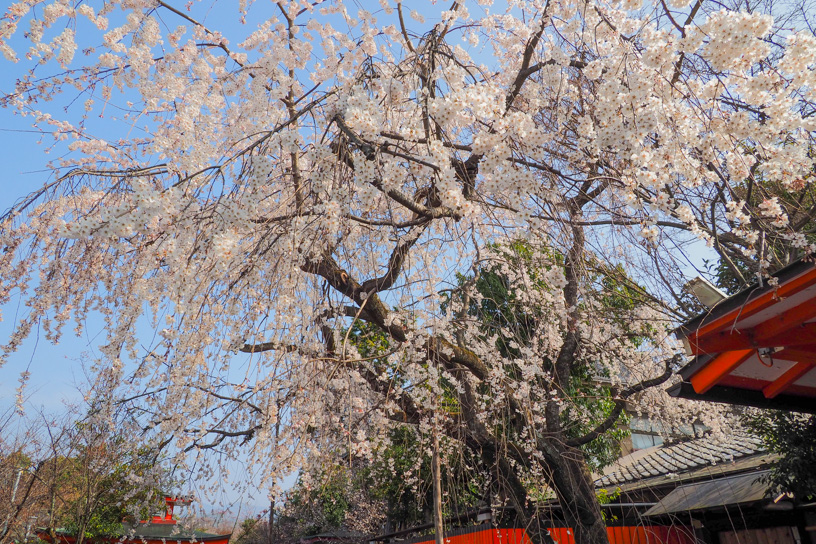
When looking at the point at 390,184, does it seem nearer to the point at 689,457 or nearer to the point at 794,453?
the point at 794,453

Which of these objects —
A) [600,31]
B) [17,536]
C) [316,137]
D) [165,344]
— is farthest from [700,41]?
[17,536]

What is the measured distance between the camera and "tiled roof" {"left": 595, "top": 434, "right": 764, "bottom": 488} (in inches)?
247

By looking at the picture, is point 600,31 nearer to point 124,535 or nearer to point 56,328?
point 56,328

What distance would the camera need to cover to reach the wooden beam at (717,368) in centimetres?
260

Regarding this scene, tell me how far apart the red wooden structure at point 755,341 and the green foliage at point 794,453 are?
1643 mm

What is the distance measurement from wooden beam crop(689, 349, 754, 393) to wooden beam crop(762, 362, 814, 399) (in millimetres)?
301

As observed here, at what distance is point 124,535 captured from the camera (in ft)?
27.7

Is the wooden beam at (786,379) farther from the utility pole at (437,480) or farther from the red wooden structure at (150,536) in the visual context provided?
the red wooden structure at (150,536)

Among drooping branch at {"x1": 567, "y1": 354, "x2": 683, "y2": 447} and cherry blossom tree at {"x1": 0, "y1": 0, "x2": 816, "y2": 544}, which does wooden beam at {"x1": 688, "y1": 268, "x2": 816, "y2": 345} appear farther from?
drooping branch at {"x1": 567, "y1": 354, "x2": 683, "y2": 447}

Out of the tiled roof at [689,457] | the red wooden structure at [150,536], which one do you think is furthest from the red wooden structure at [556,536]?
the red wooden structure at [150,536]

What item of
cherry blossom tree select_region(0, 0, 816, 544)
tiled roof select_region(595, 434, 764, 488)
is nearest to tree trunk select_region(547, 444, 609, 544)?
cherry blossom tree select_region(0, 0, 816, 544)

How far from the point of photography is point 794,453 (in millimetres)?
4242

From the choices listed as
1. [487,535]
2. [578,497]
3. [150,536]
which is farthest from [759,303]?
[150,536]

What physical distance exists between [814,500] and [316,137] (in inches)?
196
